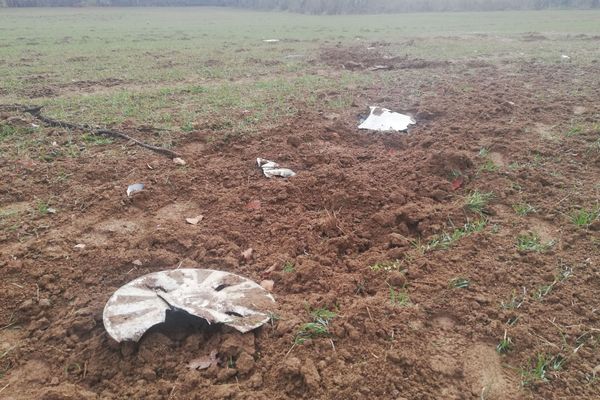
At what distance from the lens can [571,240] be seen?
237cm

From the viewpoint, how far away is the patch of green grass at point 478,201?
278 cm

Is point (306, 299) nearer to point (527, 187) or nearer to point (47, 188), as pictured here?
point (527, 187)

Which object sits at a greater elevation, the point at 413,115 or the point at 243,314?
the point at 413,115

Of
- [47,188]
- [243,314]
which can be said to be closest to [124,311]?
[243,314]

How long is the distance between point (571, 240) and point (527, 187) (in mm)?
723

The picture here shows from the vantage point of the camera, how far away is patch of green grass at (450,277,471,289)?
2.09 metres

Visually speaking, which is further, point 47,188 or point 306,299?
point 47,188

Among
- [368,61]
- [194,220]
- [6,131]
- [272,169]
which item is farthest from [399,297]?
[368,61]

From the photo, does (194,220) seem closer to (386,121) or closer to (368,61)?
(386,121)

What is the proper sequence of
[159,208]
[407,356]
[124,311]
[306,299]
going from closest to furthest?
[407,356]
[124,311]
[306,299]
[159,208]

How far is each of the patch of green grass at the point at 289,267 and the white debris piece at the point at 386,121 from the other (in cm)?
243

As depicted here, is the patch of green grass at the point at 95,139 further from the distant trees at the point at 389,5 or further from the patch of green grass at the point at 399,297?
the distant trees at the point at 389,5

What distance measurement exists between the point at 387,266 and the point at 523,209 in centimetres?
113

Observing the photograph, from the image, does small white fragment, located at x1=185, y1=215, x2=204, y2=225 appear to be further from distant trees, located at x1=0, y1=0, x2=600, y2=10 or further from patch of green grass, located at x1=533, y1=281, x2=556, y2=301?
distant trees, located at x1=0, y1=0, x2=600, y2=10
